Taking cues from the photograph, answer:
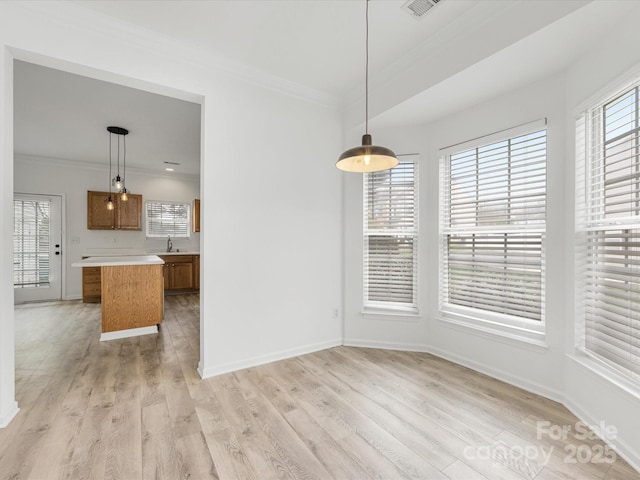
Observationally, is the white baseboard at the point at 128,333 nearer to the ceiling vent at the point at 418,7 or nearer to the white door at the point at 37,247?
the white door at the point at 37,247

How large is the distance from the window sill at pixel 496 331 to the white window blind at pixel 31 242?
7709mm

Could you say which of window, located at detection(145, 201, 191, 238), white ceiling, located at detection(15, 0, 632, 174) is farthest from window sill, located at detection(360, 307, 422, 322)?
window, located at detection(145, 201, 191, 238)

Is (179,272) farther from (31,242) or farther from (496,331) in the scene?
(496,331)

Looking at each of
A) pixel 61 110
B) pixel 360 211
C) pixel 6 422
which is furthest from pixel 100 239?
pixel 360 211

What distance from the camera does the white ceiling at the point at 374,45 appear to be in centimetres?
196

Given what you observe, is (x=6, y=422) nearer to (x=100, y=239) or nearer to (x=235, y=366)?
(x=235, y=366)

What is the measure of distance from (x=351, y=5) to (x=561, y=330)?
2993mm

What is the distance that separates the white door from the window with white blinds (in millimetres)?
8528

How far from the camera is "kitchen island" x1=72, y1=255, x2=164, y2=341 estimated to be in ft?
12.4

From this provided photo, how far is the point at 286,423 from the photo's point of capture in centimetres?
204

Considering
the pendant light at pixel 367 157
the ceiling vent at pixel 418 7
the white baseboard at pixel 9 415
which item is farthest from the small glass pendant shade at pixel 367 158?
the white baseboard at pixel 9 415

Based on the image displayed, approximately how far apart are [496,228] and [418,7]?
77.0 inches

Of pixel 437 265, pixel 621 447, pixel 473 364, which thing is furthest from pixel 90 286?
pixel 621 447

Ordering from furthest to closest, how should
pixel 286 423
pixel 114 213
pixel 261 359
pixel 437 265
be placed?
pixel 114 213
pixel 437 265
pixel 261 359
pixel 286 423
